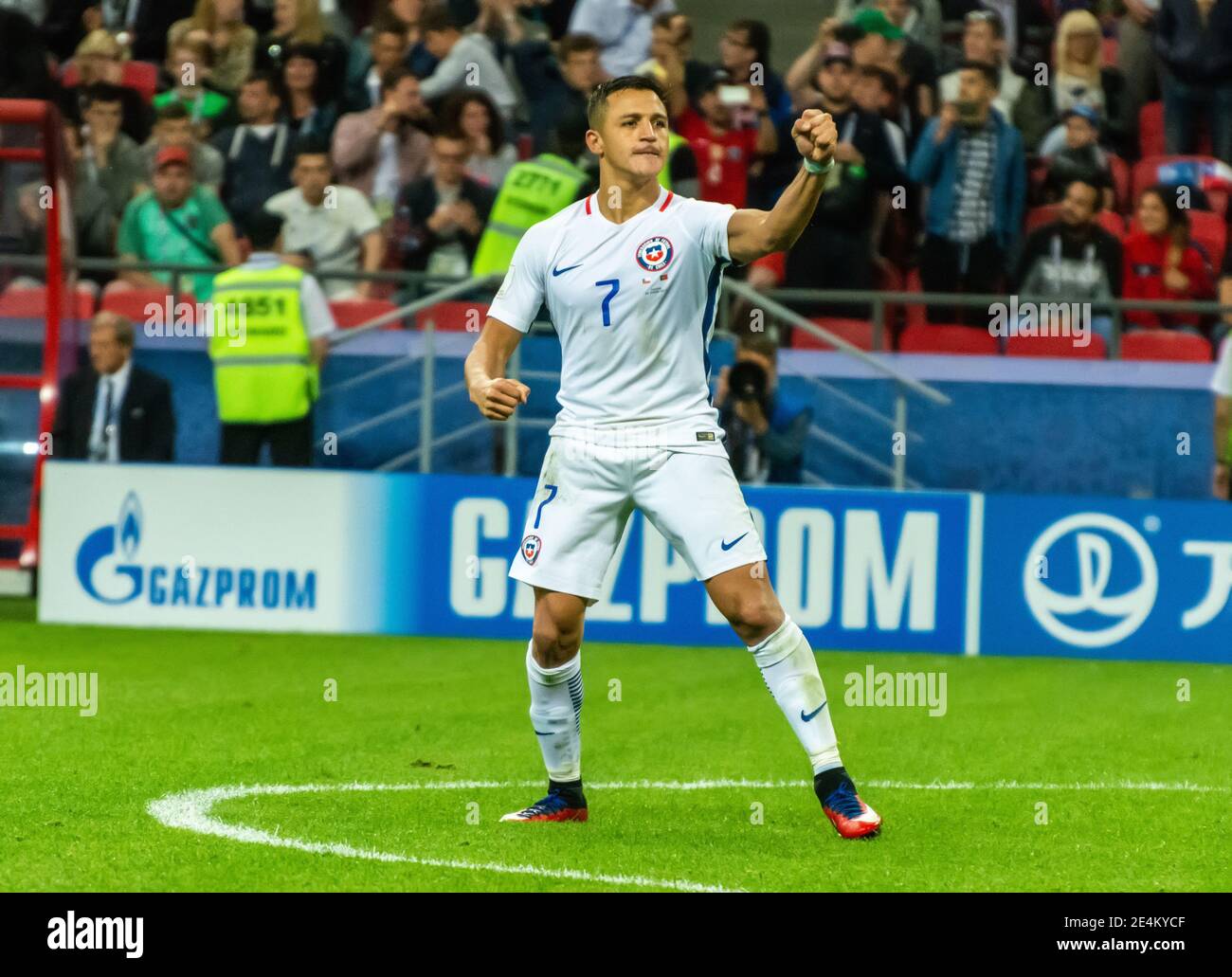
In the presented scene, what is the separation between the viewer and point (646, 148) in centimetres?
621

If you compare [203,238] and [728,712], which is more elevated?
[203,238]

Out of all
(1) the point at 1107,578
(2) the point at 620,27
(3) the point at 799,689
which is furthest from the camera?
(2) the point at 620,27

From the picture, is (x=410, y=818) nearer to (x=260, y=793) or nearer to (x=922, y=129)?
(x=260, y=793)

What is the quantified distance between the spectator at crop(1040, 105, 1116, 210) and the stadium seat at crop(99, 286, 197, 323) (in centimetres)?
564

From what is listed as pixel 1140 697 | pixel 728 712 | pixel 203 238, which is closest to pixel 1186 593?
pixel 1140 697

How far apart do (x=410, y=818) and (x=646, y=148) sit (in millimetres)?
2134

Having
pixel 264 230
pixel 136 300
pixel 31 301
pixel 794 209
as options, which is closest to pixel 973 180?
pixel 264 230

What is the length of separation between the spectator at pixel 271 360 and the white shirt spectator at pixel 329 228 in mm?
987

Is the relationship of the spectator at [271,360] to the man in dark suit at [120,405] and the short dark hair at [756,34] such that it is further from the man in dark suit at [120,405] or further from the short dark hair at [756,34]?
the short dark hair at [756,34]

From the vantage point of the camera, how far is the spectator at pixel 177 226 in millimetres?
14016

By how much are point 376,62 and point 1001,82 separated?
4.27 metres

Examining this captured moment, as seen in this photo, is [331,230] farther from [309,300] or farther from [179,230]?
[309,300]

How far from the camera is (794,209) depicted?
19.3 feet

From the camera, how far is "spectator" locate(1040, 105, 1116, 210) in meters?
14.0
